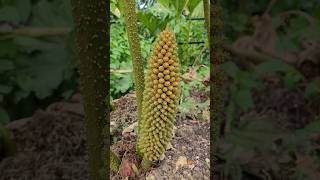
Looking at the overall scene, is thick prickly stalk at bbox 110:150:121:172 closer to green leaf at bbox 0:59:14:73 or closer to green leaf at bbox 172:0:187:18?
green leaf at bbox 0:59:14:73

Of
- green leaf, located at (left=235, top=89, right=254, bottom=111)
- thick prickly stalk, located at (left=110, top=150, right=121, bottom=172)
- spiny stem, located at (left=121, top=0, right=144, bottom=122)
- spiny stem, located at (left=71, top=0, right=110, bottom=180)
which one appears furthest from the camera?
green leaf, located at (left=235, top=89, right=254, bottom=111)

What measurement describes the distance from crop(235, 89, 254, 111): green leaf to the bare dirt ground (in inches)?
6.8

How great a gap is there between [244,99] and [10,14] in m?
0.56

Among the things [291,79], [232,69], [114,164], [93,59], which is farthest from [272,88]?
[93,59]

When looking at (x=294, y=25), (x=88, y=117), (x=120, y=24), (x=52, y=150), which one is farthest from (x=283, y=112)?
(x=88, y=117)

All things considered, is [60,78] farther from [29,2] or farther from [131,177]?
[131,177]

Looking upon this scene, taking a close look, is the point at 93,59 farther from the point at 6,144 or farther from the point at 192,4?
the point at 192,4

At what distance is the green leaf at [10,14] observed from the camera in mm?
726

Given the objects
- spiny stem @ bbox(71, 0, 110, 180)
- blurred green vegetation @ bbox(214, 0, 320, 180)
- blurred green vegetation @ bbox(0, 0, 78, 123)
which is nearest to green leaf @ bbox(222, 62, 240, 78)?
blurred green vegetation @ bbox(214, 0, 320, 180)

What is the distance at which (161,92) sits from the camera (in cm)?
74

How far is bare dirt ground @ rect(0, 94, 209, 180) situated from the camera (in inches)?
30.9

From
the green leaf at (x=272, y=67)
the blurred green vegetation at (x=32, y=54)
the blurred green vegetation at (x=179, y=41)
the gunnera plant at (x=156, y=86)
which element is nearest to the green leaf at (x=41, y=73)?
the blurred green vegetation at (x=32, y=54)

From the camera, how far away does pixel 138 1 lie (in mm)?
1012

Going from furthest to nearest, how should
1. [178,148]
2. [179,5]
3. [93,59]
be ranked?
[179,5], [178,148], [93,59]
